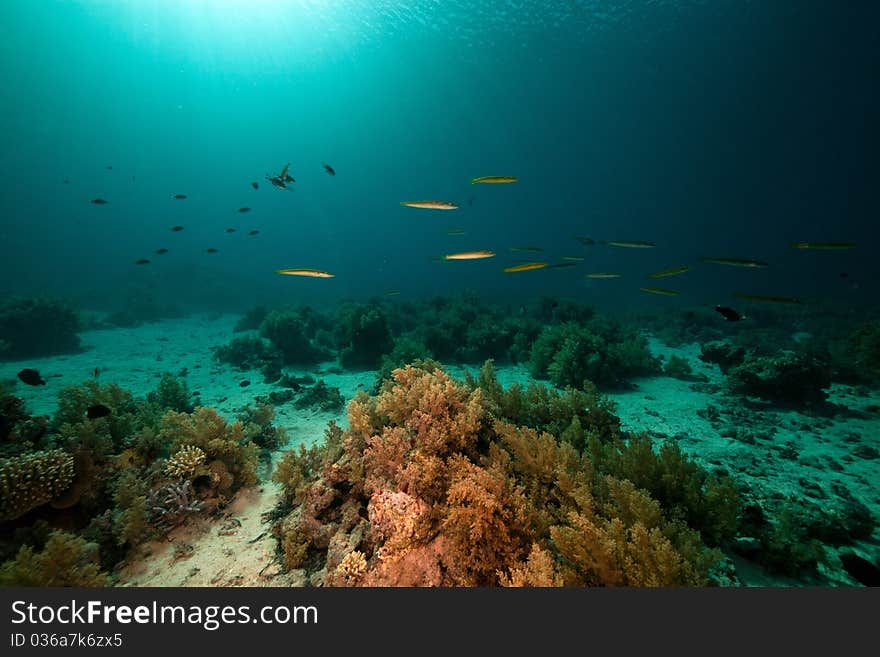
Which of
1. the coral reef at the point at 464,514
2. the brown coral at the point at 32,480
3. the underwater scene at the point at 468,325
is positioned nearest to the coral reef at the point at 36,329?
the underwater scene at the point at 468,325

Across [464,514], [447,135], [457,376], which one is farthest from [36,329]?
[447,135]

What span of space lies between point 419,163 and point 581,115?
53.7 meters

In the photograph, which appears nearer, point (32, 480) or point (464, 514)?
point (464, 514)

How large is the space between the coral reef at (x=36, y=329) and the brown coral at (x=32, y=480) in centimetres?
1575

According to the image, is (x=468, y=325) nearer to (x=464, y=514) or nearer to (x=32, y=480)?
(x=464, y=514)

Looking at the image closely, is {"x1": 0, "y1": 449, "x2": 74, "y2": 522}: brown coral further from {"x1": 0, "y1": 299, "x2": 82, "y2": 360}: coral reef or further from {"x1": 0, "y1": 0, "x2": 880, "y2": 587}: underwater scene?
{"x1": 0, "y1": 299, "x2": 82, "y2": 360}: coral reef

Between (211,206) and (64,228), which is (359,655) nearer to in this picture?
(64,228)

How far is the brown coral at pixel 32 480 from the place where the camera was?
9.99 feet

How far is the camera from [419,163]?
9450 cm

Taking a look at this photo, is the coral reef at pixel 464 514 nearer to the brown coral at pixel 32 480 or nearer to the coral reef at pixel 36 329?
the brown coral at pixel 32 480

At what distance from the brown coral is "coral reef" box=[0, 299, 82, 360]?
15.8 metres

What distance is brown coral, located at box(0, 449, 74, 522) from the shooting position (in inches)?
120

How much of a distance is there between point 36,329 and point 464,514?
21.2 m

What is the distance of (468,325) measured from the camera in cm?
1239
